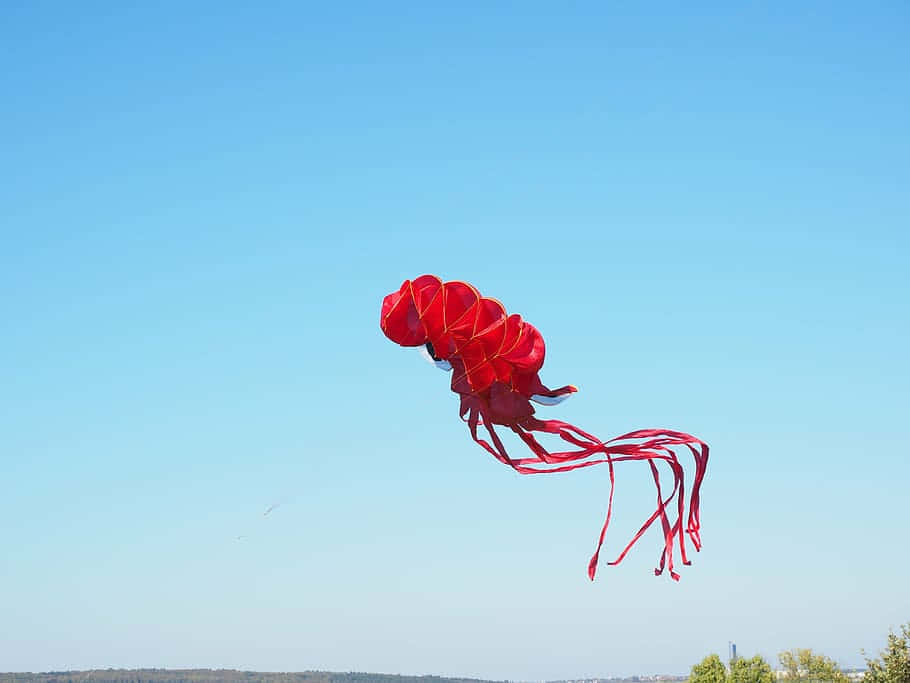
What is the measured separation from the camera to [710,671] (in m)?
70.6

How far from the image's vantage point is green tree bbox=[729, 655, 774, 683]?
7012cm

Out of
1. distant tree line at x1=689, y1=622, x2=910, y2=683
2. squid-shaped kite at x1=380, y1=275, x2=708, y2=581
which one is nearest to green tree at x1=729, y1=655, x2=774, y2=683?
distant tree line at x1=689, y1=622, x2=910, y2=683

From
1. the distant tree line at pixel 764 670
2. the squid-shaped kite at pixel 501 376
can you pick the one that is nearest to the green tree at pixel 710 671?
the distant tree line at pixel 764 670

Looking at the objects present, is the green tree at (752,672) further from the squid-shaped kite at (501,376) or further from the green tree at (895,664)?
the squid-shaped kite at (501,376)

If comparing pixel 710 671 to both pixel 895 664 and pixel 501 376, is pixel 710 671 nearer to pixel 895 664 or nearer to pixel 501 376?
pixel 895 664

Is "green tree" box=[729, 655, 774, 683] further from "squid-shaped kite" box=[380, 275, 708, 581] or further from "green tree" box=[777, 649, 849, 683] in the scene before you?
"squid-shaped kite" box=[380, 275, 708, 581]

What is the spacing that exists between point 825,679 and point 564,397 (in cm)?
5971

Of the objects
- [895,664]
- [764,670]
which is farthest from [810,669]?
[895,664]

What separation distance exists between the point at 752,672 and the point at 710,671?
244cm

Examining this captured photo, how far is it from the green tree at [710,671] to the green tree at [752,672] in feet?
2.35

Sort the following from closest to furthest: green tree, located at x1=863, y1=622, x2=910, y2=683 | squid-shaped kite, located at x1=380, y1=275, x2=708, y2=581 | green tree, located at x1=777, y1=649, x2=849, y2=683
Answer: squid-shaped kite, located at x1=380, y1=275, x2=708, y2=581, green tree, located at x1=863, y1=622, x2=910, y2=683, green tree, located at x1=777, y1=649, x2=849, y2=683

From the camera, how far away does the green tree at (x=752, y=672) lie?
2761 inches

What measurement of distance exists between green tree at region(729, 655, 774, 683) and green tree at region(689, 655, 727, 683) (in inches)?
28.2

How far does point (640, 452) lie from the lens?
16.2 meters
